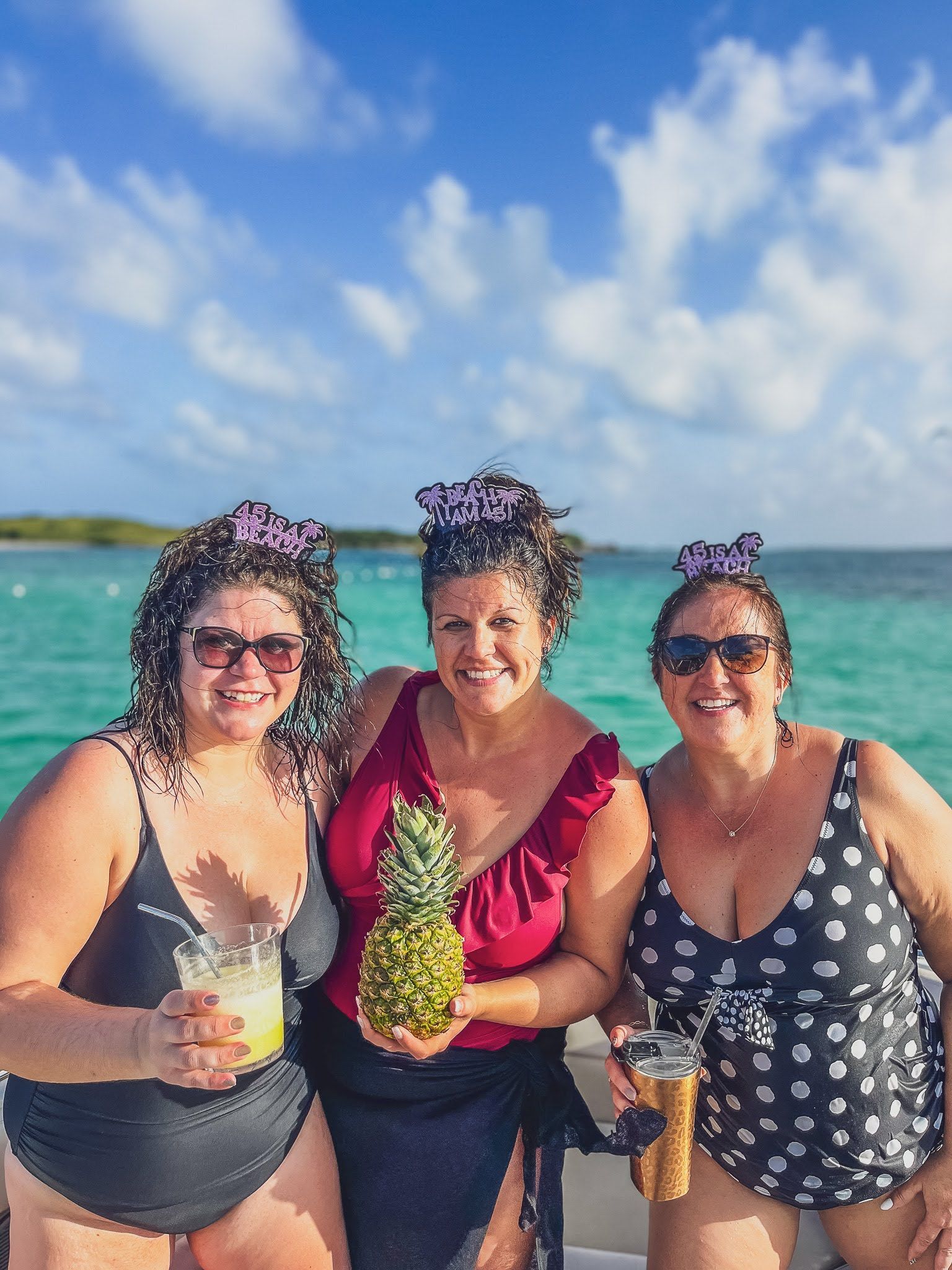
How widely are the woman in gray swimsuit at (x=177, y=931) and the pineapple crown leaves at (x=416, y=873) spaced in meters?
0.48

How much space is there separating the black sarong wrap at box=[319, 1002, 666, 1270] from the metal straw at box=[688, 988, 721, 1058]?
455 millimetres

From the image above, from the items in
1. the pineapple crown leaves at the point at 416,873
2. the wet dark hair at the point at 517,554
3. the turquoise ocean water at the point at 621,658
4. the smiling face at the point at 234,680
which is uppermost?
the wet dark hair at the point at 517,554

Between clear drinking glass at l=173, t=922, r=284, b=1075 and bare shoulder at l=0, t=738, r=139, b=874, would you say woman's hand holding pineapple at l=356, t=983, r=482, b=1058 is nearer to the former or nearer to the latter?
clear drinking glass at l=173, t=922, r=284, b=1075

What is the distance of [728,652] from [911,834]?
88cm

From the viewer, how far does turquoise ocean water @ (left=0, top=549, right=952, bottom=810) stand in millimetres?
17766

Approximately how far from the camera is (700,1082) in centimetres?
310

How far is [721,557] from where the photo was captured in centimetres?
321

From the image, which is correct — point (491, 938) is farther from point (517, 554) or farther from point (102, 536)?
point (102, 536)

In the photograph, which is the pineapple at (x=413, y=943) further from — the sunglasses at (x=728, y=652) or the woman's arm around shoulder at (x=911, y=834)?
the woman's arm around shoulder at (x=911, y=834)

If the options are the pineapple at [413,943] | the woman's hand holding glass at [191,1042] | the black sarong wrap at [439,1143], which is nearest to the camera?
the woman's hand holding glass at [191,1042]

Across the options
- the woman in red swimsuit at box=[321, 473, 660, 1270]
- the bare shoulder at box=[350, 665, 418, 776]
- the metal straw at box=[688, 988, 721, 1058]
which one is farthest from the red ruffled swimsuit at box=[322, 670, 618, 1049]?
the metal straw at box=[688, 988, 721, 1058]

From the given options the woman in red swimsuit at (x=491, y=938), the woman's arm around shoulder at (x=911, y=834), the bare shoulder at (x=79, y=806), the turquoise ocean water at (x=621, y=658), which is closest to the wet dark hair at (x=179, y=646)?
the bare shoulder at (x=79, y=806)

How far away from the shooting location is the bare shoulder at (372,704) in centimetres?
341

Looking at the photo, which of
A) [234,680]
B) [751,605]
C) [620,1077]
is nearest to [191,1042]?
[234,680]
